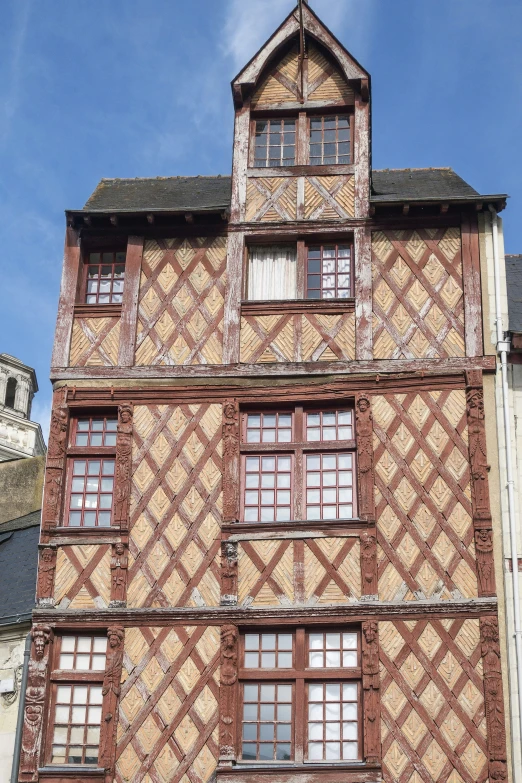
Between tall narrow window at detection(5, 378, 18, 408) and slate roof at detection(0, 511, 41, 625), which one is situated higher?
tall narrow window at detection(5, 378, 18, 408)

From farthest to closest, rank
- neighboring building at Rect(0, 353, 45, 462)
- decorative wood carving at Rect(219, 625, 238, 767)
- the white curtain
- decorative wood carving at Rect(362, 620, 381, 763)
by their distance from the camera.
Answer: neighboring building at Rect(0, 353, 45, 462)
the white curtain
decorative wood carving at Rect(219, 625, 238, 767)
decorative wood carving at Rect(362, 620, 381, 763)

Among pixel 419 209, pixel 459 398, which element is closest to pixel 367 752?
pixel 459 398

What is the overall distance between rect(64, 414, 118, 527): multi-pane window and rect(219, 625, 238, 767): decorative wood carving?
2.25 meters

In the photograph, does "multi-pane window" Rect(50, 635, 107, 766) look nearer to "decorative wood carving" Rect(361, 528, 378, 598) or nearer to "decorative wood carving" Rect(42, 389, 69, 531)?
"decorative wood carving" Rect(42, 389, 69, 531)

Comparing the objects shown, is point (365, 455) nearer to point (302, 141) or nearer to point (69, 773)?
point (302, 141)

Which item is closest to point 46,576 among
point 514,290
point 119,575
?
point 119,575

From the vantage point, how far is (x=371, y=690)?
14.8 metres

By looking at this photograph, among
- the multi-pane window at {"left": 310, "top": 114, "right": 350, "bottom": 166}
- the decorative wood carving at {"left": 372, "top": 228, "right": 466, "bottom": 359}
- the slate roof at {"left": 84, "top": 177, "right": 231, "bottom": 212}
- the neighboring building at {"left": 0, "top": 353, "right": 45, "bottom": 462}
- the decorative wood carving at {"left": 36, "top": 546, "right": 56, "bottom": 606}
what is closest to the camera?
the decorative wood carving at {"left": 36, "top": 546, "right": 56, "bottom": 606}

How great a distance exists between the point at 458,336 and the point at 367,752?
5524mm

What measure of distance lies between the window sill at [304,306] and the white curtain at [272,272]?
292mm

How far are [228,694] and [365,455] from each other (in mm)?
3434

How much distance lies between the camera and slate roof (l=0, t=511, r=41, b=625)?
16.1 m

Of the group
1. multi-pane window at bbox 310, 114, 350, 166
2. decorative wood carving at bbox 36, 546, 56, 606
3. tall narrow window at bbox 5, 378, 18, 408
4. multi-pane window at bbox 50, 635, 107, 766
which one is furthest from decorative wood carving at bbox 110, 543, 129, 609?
tall narrow window at bbox 5, 378, 18, 408

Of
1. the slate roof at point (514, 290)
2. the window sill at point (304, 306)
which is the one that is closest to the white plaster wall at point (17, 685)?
the window sill at point (304, 306)
